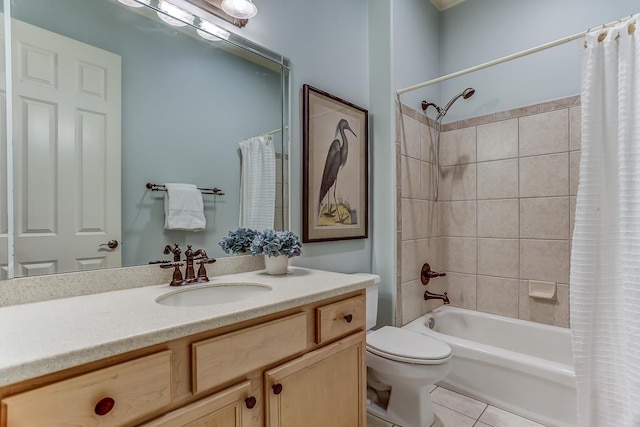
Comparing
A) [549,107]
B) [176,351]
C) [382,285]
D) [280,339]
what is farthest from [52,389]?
[549,107]

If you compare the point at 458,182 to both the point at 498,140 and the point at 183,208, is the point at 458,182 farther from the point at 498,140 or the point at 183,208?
the point at 183,208

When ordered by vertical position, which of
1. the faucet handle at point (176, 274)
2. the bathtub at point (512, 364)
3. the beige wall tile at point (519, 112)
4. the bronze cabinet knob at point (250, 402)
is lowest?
the bathtub at point (512, 364)

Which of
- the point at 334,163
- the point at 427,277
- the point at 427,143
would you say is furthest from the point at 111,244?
the point at 427,143

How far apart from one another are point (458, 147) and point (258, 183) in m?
1.79

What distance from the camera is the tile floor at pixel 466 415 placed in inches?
66.8

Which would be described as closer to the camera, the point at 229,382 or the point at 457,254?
the point at 229,382

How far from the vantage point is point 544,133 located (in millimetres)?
2195

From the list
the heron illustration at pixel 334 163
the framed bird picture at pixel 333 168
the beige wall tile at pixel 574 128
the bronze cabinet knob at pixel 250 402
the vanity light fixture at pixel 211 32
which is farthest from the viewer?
the beige wall tile at pixel 574 128

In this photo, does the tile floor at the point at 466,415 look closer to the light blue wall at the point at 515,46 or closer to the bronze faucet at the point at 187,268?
the bronze faucet at the point at 187,268

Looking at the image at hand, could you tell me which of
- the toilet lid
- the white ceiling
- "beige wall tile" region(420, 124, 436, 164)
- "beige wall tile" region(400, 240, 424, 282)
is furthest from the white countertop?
the white ceiling

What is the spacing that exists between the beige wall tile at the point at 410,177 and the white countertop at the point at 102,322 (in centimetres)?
126

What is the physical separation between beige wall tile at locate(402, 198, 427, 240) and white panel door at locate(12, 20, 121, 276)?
5.58 feet

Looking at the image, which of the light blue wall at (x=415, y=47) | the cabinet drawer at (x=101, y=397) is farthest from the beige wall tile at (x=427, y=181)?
the cabinet drawer at (x=101, y=397)

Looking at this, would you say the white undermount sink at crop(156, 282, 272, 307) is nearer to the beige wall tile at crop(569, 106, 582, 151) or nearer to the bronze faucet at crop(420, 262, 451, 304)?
the bronze faucet at crop(420, 262, 451, 304)
